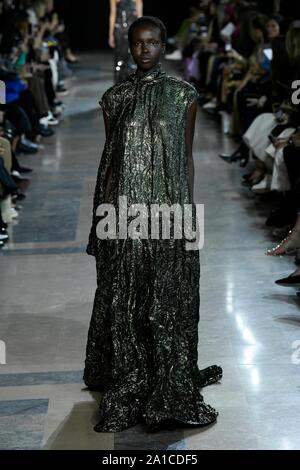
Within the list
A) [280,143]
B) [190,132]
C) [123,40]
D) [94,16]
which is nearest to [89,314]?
[190,132]

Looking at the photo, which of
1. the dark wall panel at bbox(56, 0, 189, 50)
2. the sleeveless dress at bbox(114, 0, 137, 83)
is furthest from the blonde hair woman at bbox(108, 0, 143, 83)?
the dark wall panel at bbox(56, 0, 189, 50)

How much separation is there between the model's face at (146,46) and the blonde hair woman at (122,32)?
9808 mm

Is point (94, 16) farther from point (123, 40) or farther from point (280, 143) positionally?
point (280, 143)

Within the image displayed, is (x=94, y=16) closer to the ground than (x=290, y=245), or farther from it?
closer to the ground

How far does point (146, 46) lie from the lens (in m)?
4.28

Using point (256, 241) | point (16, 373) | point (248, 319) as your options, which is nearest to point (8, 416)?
point (16, 373)

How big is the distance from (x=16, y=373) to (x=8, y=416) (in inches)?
20.5

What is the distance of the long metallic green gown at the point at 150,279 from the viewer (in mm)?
4309

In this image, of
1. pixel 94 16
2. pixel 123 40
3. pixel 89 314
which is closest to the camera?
pixel 89 314

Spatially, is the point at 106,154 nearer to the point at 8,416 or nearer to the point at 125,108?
the point at 125,108

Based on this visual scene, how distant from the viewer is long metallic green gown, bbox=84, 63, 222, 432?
4.31 m

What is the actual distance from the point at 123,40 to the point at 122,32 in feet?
0.40

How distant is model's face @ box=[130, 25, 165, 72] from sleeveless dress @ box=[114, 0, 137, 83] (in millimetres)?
9832

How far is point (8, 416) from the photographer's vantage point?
14.9ft
